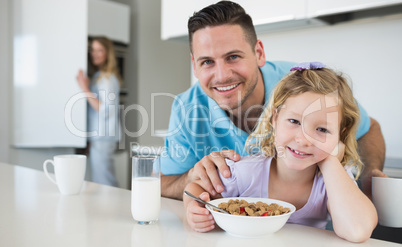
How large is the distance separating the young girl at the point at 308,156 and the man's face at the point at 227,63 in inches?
4.2

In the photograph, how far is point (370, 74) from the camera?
134 cm

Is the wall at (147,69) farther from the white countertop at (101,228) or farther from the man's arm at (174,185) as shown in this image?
the white countertop at (101,228)

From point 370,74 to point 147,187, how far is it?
0.97 metres

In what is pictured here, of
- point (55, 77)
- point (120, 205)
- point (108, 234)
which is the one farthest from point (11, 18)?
point (108, 234)

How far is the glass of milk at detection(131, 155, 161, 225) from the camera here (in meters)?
0.75

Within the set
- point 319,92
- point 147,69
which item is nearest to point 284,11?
point 319,92

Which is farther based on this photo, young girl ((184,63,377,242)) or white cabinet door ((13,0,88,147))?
white cabinet door ((13,0,88,147))

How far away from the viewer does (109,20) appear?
9.72 feet

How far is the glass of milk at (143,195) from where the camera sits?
0.75m

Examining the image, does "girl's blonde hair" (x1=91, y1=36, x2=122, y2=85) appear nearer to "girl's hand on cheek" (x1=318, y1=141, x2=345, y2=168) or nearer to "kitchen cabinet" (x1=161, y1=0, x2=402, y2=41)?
"kitchen cabinet" (x1=161, y1=0, x2=402, y2=41)

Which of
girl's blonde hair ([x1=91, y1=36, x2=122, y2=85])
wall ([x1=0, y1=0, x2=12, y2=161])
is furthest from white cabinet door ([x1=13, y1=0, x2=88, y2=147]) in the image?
girl's blonde hair ([x1=91, y1=36, x2=122, y2=85])

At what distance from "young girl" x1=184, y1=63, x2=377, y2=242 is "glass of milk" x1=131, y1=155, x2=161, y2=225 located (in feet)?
0.24

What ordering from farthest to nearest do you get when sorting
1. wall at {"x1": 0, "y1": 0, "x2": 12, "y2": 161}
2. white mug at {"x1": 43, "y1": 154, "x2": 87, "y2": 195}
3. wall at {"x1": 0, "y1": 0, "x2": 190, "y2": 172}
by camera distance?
wall at {"x1": 0, "y1": 0, "x2": 190, "y2": 172}, wall at {"x1": 0, "y1": 0, "x2": 12, "y2": 161}, white mug at {"x1": 43, "y1": 154, "x2": 87, "y2": 195}

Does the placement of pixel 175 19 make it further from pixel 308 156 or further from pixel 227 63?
pixel 308 156
